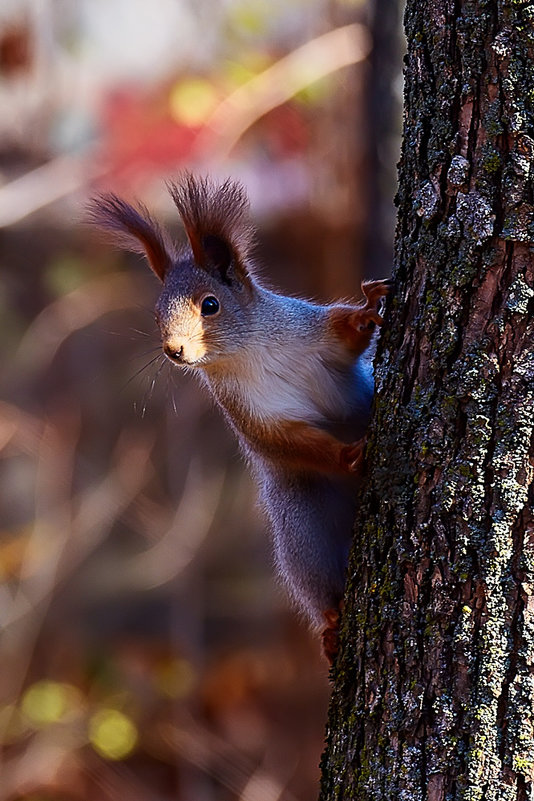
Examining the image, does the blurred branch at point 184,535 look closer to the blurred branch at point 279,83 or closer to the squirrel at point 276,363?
the blurred branch at point 279,83

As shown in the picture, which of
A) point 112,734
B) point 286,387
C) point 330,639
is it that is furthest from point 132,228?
point 112,734

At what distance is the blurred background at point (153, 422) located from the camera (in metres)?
4.23

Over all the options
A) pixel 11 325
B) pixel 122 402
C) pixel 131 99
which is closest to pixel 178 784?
pixel 122 402

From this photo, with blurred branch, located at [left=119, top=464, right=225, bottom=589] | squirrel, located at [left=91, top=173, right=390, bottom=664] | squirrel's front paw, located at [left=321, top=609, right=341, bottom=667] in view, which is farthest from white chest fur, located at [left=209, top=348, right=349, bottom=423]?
blurred branch, located at [left=119, top=464, right=225, bottom=589]

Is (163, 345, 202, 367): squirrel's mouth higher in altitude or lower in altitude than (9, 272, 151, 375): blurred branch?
lower

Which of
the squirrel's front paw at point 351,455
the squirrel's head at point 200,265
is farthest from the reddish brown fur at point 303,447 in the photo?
the squirrel's head at point 200,265

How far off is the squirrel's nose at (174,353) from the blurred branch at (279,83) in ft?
7.53

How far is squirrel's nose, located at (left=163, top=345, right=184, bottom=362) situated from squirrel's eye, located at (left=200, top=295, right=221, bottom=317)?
5.6 inches

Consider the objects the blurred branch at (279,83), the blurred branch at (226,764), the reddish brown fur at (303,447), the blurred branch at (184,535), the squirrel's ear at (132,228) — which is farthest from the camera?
the blurred branch at (184,535)

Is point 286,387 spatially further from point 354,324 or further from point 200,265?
point 200,265

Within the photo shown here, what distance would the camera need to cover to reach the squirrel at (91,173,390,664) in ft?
6.66

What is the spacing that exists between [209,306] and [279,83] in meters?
2.38

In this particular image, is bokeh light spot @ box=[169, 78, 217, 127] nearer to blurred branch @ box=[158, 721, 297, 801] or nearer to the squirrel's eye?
the squirrel's eye

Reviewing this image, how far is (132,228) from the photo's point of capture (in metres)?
2.13
